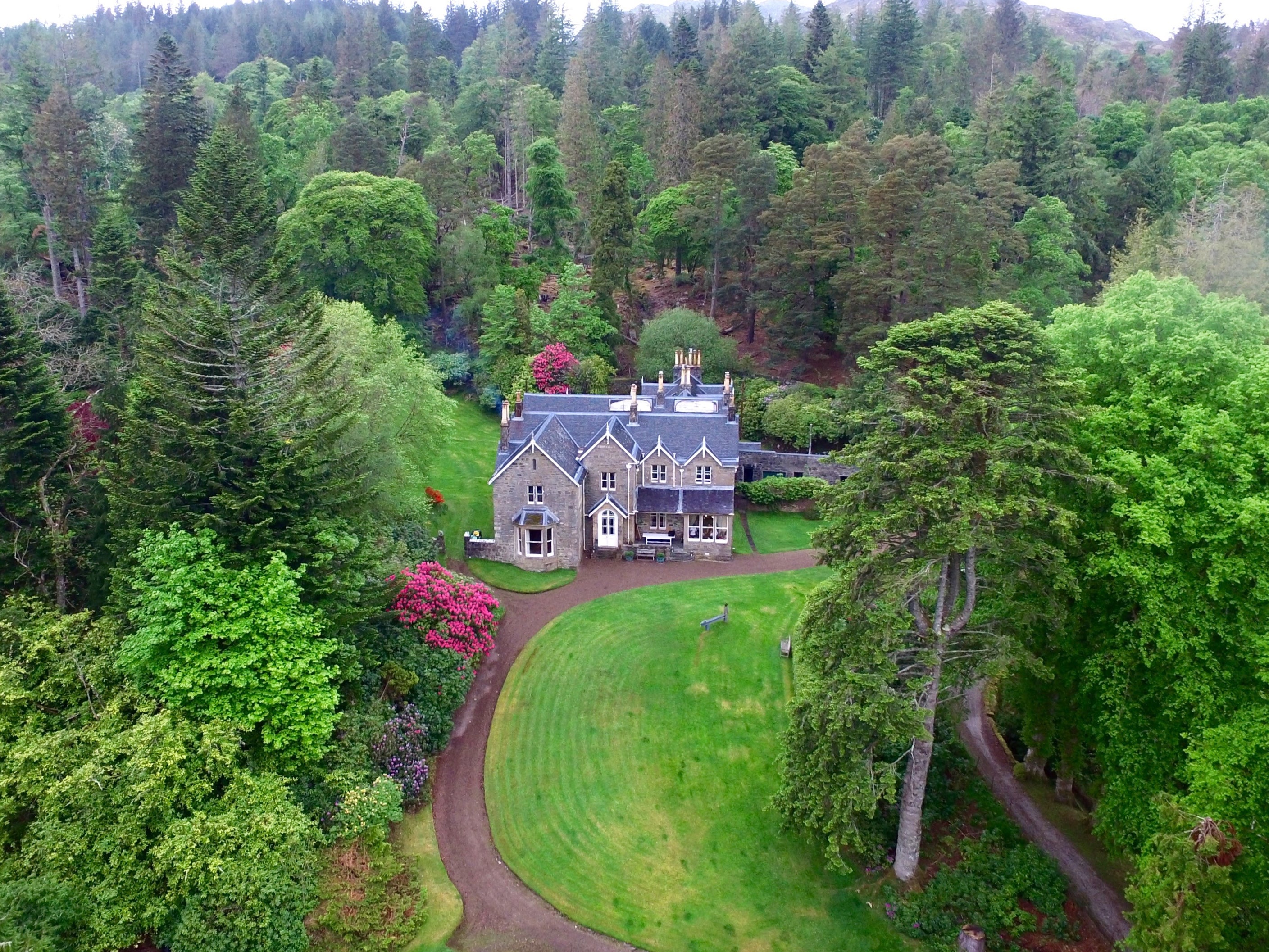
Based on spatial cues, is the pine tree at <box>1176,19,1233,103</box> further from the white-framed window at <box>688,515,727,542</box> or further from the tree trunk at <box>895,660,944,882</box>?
the tree trunk at <box>895,660,944,882</box>

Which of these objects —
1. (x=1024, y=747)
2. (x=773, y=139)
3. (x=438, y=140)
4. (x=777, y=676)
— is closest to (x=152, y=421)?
(x=777, y=676)

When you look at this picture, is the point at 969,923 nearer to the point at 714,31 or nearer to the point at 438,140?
the point at 438,140

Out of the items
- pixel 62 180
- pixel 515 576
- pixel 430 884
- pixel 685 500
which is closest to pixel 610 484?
pixel 685 500

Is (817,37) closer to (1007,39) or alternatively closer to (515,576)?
(1007,39)

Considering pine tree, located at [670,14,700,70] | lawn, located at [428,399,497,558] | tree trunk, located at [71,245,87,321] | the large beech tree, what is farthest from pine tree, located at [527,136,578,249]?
the large beech tree

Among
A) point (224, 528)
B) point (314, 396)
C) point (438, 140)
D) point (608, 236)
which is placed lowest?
point (224, 528)

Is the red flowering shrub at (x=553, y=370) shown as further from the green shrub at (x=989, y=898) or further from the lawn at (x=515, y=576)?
the green shrub at (x=989, y=898)

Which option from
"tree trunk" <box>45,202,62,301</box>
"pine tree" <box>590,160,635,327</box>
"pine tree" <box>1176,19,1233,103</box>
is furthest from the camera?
"pine tree" <box>1176,19,1233,103</box>
